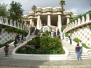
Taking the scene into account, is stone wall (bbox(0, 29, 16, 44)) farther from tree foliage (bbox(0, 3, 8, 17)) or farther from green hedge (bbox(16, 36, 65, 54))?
tree foliage (bbox(0, 3, 8, 17))

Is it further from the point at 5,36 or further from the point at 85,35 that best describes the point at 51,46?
the point at 5,36


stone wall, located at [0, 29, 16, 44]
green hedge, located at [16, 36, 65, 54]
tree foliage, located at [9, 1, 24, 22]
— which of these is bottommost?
green hedge, located at [16, 36, 65, 54]

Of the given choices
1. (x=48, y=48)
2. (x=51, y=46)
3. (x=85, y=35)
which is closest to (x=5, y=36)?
(x=48, y=48)

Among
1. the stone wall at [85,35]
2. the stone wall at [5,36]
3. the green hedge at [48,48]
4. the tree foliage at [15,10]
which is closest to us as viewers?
the green hedge at [48,48]

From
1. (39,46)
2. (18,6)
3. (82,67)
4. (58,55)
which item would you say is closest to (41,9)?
(18,6)

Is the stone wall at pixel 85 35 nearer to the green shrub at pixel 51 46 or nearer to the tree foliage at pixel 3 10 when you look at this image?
the green shrub at pixel 51 46

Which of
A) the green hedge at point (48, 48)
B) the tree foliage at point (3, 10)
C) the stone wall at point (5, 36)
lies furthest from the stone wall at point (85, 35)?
the tree foliage at point (3, 10)

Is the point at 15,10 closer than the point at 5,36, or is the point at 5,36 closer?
the point at 5,36

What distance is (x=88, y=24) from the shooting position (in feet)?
71.8

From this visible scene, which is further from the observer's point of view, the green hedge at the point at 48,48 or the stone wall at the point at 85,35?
the stone wall at the point at 85,35

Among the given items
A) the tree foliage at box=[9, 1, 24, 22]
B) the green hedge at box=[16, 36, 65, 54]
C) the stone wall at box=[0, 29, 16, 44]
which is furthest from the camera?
the tree foliage at box=[9, 1, 24, 22]

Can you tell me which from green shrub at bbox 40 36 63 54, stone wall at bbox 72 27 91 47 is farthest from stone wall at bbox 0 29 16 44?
stone wall at bbox 72 27 91 47

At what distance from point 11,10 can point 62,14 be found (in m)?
22.0

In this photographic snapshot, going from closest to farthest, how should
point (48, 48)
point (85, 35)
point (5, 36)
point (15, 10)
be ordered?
point (48, 48) < point (85, 35) < point (5, 36) < point (15, 10)
